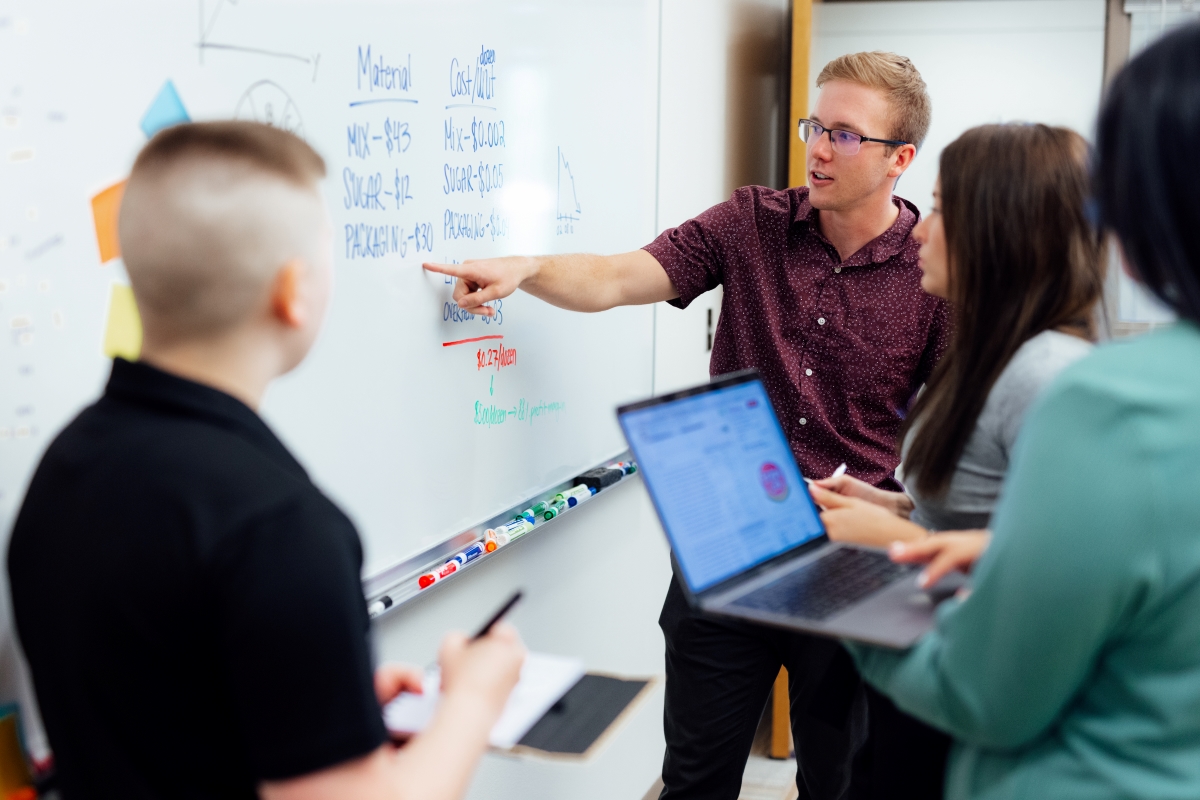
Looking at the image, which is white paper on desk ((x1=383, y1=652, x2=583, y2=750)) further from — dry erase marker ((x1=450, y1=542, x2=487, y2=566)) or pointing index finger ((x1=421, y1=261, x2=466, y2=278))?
pointing index finger ((x1=421, y1=261, x2=466, y2=278))

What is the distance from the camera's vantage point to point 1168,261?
0.77 meters

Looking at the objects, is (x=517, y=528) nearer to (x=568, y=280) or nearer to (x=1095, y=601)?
(x=568, y=280)

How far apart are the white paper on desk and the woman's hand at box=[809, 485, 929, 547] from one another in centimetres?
50

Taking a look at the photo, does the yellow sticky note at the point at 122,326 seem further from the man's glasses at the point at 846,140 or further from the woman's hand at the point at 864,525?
the man's glasses at the point at 846,140

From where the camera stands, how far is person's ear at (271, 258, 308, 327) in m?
0.77

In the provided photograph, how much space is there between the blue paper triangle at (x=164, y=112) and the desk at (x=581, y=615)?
0.70 metres

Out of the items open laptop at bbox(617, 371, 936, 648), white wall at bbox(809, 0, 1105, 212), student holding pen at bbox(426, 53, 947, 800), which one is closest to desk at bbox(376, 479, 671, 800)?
student holding pen at bbox(426, 53, 947, 800)

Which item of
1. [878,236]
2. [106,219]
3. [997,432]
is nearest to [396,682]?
[106,219]

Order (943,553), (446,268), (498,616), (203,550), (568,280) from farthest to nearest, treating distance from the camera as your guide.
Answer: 1. (568,280)
2. (446,268)
3. (943,553)
4. (498,616)
5. (203,550)

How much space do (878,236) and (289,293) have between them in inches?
54.0

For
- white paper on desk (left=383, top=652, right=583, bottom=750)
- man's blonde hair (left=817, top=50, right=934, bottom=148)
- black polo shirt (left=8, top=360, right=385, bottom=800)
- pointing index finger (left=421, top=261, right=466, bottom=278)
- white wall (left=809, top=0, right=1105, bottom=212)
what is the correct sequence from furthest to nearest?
white wall (left=809, top=0, right=1105, bottom=212) < man's blonde hair (left=817, top=50, right=934, bottom=148) < pointing index finger (left=421, top=261, right=466, bottom=278) < white paper on desk (left=383, top=652, right=583, bottom=750) < black polo shirt (left=8, top=360, right=385, bottom=800)

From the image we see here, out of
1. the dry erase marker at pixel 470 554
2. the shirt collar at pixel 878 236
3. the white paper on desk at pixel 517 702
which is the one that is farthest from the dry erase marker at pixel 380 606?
the shirt collar at pixel 878 236

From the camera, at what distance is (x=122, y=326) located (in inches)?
38.9

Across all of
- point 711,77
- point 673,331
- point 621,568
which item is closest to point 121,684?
point 621,568
